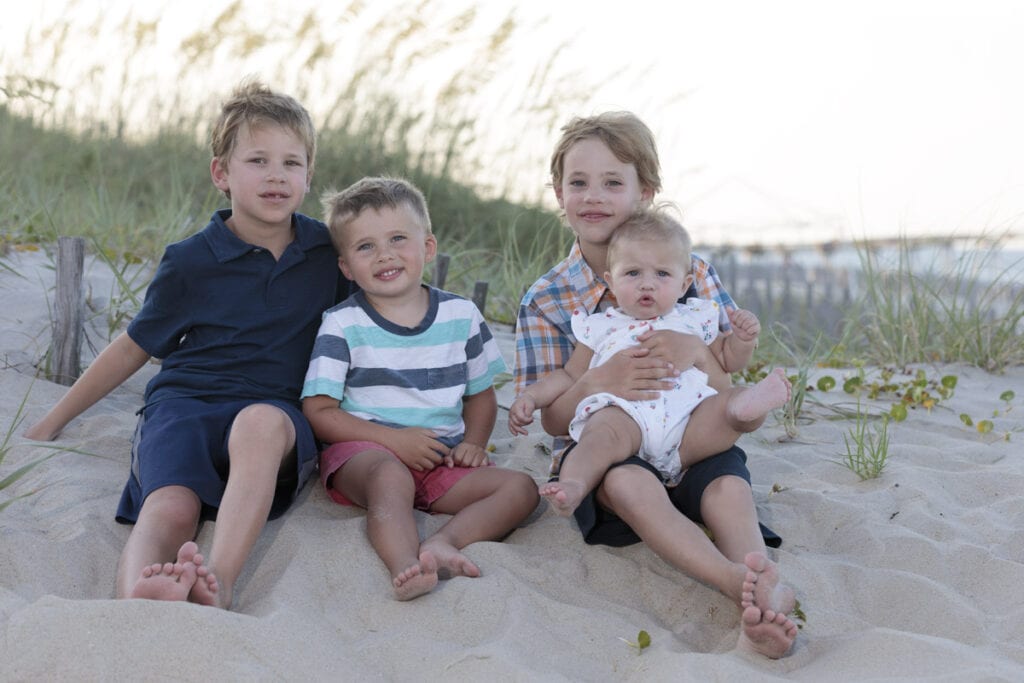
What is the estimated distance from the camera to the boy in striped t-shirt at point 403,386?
119 inches

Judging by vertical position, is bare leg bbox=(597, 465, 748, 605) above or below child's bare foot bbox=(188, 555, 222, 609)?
above

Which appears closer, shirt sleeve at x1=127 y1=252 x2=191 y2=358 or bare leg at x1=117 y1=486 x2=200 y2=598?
bare leg at x1=117 y1=486 x2=200 y2=598

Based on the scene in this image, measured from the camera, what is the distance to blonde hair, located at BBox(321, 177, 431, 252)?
10.5 feet

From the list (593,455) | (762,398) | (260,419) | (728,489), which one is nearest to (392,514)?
(260,419)

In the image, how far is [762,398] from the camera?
276 cm

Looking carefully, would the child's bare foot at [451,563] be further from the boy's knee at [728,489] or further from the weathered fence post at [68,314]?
the weathered fence post at [68,314]

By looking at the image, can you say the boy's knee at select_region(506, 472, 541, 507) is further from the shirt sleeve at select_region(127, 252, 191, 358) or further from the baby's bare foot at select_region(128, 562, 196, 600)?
the shirt sleeve at select_region(127, 252, 191, 358)

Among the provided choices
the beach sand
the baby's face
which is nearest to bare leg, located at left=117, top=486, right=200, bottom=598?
the beach sand

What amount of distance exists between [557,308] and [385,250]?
58cm

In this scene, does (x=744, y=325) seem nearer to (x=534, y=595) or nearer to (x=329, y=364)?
(x=534, y=595)

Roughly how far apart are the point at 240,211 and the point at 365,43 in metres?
5.05

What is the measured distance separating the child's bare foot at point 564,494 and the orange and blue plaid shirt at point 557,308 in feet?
2.08

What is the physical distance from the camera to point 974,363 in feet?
17.1

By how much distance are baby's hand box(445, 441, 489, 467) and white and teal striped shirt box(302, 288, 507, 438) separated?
0.07 m
